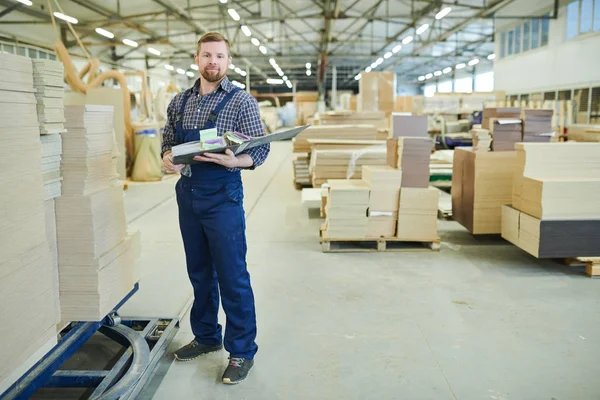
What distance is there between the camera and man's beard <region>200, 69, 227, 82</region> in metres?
2.74

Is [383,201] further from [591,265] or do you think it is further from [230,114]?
[230,114]

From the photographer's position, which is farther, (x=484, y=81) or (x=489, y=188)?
(x=484, y=81)

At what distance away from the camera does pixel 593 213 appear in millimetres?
4531

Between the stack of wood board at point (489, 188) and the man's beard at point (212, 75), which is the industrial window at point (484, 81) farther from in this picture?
the man's beard at point (212, 75)

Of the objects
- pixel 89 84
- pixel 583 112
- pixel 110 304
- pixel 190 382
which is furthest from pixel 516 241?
pixel 583 112

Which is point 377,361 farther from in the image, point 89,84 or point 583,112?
point 583,112

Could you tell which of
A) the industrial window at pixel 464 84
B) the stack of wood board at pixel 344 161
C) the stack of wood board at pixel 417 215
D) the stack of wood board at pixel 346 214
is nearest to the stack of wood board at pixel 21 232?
the stack of wood board at pixel 346 214

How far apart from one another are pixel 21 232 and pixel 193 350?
145cm

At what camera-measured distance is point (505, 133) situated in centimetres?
564

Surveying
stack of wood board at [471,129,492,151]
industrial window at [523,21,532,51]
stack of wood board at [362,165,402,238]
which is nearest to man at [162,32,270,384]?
stack of wood board at [362,165,402,238]

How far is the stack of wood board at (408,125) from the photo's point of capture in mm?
6375

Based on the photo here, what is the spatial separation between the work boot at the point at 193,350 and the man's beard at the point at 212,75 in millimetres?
1690

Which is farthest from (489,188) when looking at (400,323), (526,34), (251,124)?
(526,34)

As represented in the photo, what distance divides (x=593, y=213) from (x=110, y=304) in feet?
13.9
